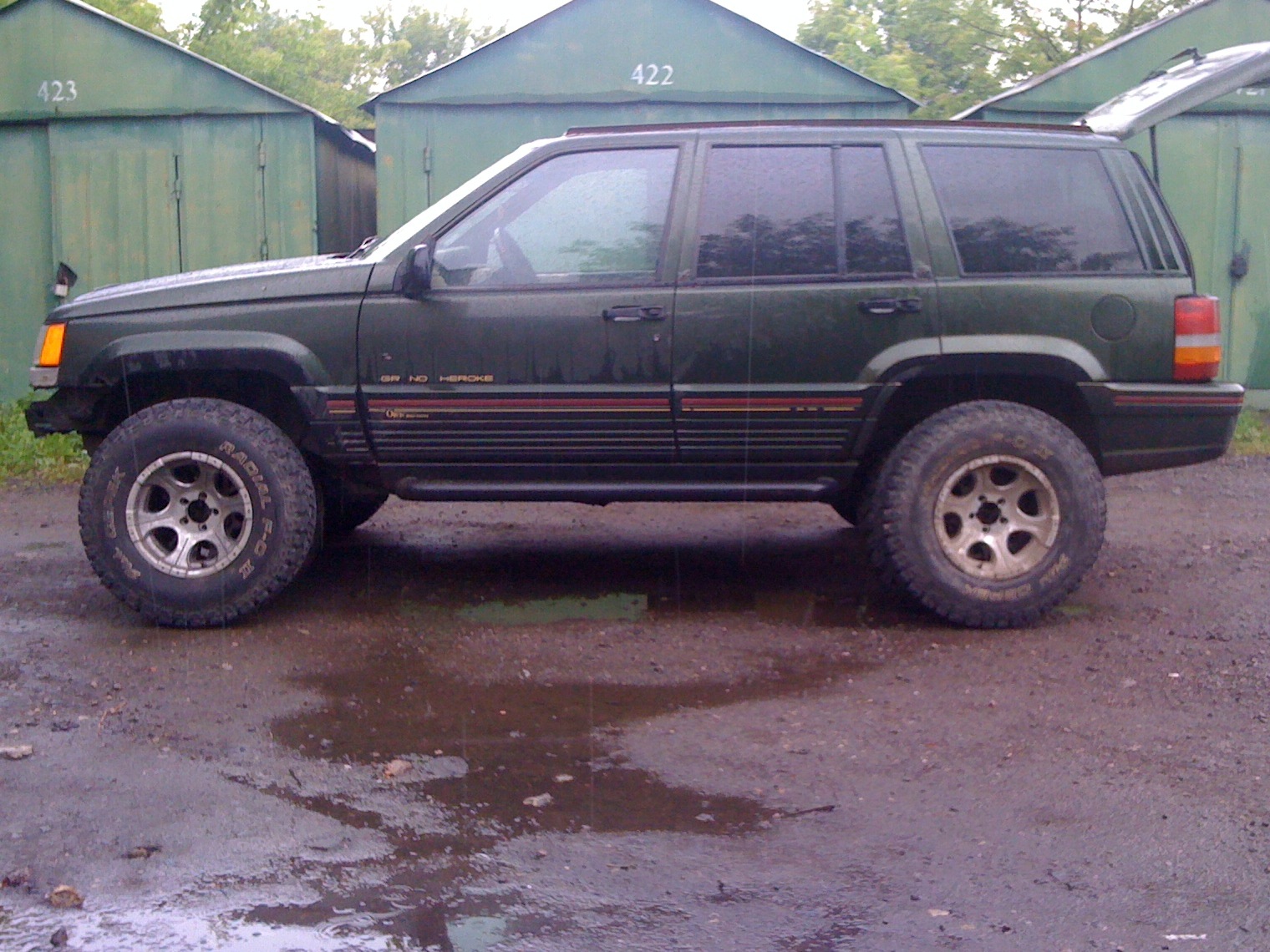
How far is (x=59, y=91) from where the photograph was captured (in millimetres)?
Result: 10180

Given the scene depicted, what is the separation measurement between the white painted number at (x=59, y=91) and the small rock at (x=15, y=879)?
8.46 meters

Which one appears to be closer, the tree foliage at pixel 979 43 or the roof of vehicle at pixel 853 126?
the roof of vehicle at pixel 853 126

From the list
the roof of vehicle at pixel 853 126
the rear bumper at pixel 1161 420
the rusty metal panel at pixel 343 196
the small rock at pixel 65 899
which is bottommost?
the small rock at pixel 65 899

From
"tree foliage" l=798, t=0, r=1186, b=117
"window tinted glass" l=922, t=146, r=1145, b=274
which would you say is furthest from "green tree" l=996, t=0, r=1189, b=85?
"window tinted glass" l=922, t=146, r=1145, b=274

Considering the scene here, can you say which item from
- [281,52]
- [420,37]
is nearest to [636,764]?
[281,52]

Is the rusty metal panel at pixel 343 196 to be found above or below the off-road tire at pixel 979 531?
above

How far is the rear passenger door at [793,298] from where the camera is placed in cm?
511

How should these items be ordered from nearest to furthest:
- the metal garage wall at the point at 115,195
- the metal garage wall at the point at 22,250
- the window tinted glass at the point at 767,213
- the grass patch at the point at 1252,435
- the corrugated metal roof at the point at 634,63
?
the window tinted glass at the point at 767,213 < the grass patch at the point at 1252,435 < the corrugated metal roof at the point at 634,63 < the metal garage wall at the point at 115,195 < the metal garage wall at the point at 22,250

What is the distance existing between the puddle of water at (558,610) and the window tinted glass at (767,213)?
1.39 meters

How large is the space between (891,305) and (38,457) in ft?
20.9

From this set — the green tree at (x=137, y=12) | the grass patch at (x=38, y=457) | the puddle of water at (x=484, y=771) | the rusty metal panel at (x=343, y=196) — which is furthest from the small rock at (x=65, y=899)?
the green tree at (x=137, y=12)

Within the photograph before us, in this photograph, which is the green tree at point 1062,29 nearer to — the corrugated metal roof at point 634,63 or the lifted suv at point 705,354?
the corrugated metal roof at point 634,63

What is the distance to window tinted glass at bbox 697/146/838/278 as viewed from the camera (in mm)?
5164

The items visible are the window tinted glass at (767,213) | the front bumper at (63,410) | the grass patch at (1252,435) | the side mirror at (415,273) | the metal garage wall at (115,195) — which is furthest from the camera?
the metal garage wall at (115,195)
